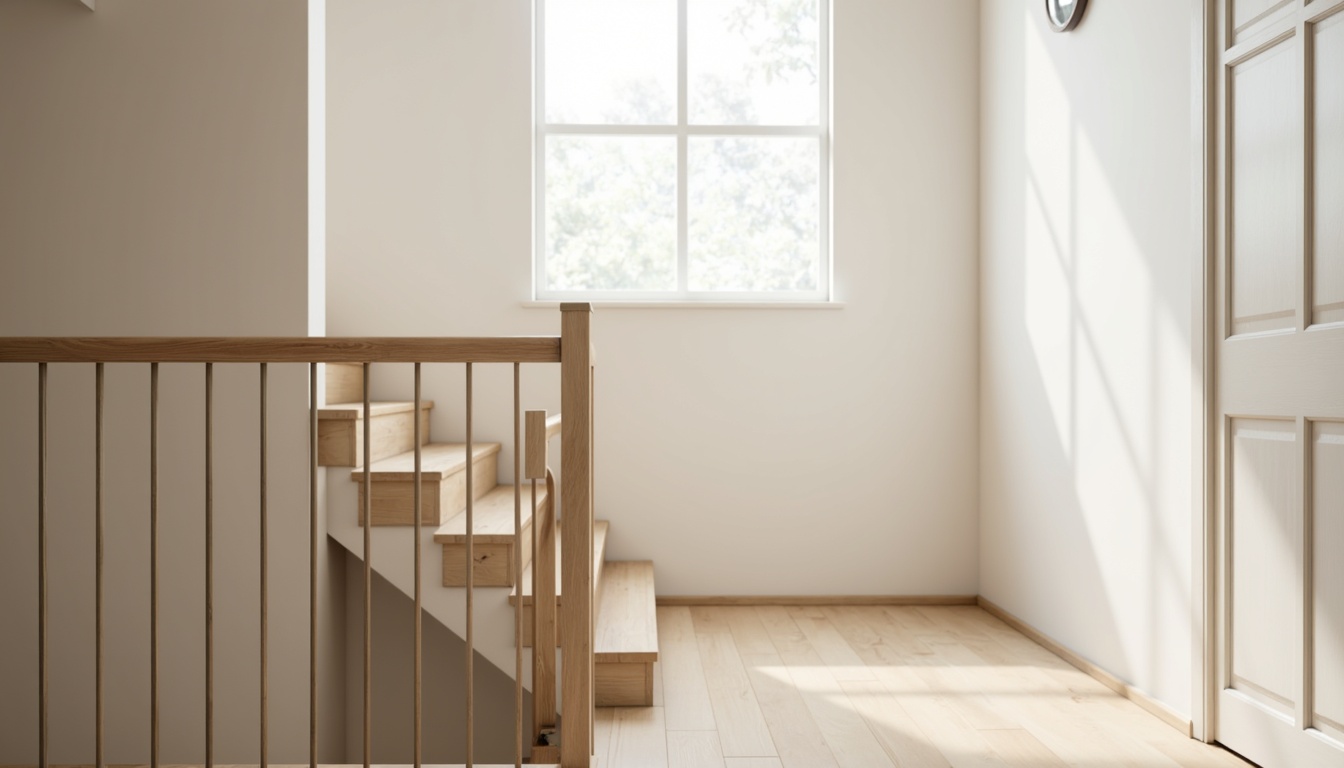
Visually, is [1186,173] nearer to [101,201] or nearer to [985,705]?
[985,705]

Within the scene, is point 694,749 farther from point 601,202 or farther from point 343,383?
point 601,202

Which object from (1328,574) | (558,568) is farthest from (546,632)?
(1328,574)

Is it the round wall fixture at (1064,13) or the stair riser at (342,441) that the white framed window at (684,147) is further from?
the stair riser at (342,441)

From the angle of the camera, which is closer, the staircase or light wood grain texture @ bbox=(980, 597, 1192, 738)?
light wood grain texture @ bbox=(980, 597, 1192, 738)

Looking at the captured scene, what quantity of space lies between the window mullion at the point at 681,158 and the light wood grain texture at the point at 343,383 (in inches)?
55.8

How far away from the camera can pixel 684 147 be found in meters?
4.15

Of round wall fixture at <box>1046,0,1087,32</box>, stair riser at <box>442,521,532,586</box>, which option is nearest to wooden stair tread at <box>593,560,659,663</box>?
stair riser at <box>442,521,532,586</box>

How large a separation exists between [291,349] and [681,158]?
255cm

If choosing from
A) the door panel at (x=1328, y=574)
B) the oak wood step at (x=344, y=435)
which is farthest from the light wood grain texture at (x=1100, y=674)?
the oak wood step at (x=344, y=435)

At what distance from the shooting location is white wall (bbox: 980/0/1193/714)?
8.54ft

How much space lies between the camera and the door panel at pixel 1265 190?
84.3 inches

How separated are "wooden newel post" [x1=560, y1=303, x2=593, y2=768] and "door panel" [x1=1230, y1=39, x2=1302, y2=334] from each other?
5.28 ft

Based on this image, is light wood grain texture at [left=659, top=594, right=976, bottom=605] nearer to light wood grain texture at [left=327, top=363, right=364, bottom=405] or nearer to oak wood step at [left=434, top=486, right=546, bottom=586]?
oak wood step at [left=434, top=486, right=546, bottom=586]

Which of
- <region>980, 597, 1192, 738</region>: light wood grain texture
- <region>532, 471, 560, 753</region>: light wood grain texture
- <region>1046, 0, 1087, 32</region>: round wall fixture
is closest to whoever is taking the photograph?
<region>532, 471, 560, 753</region>: light wood grain texture
